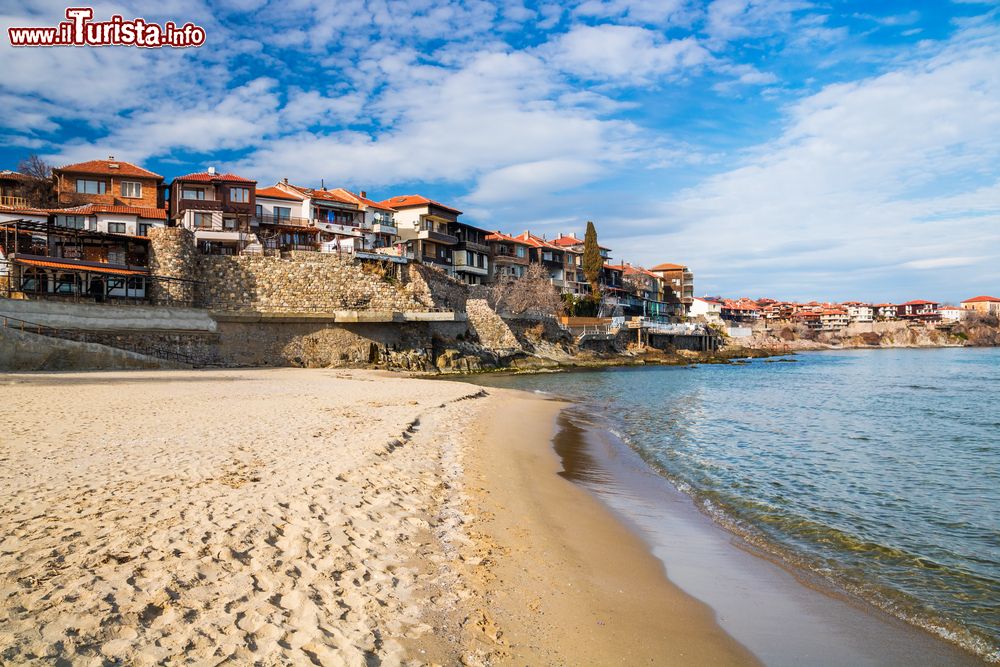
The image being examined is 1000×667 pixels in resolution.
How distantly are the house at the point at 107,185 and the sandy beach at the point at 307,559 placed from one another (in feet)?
134

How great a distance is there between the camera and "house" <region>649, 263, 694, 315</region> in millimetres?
120625

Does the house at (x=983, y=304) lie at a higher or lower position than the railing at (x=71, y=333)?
higher

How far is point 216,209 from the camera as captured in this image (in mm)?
47250

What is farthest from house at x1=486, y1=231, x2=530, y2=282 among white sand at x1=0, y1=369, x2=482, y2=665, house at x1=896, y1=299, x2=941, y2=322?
house at x1=896, y1=299, x2=941, y2=322

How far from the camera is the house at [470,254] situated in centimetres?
6912

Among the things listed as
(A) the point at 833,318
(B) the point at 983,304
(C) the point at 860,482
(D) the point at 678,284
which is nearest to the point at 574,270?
(D) the point at 678,284

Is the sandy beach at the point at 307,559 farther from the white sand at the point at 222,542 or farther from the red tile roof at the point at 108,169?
the red tile roof at the point at 108,169

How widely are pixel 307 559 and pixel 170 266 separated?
39004 millimetres

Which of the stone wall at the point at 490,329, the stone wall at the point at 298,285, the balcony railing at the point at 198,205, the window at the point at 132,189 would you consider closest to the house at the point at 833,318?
the stone wall at the point at 490,329

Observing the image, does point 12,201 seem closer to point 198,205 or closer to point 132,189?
point 132,189

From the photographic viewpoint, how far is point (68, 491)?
25.5 ft

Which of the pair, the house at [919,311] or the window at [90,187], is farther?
the house at [919,311]

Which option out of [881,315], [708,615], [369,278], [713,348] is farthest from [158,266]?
→ [881,315]

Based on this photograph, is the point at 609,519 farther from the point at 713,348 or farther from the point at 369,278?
the point at 713,348
